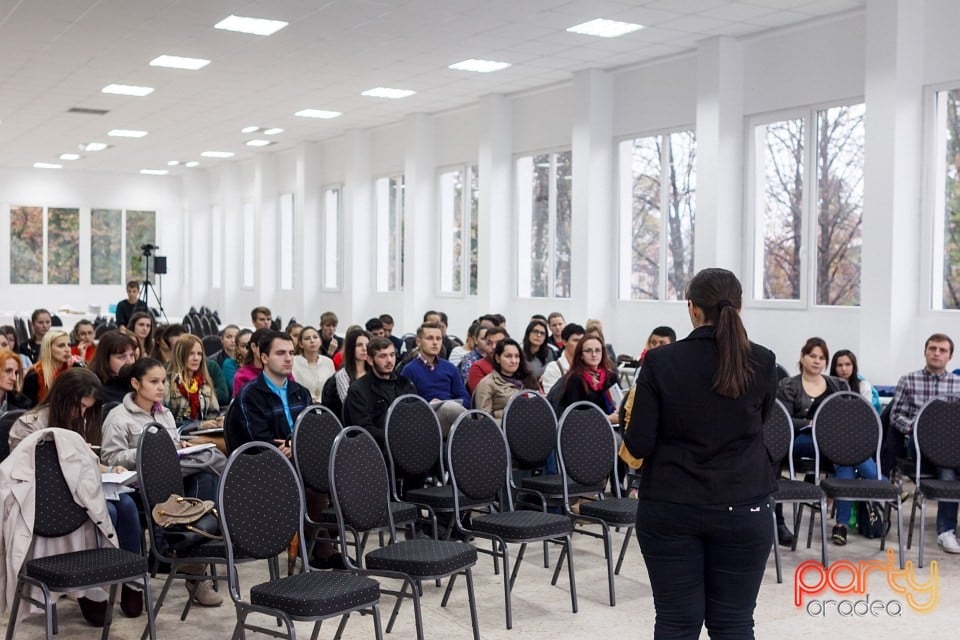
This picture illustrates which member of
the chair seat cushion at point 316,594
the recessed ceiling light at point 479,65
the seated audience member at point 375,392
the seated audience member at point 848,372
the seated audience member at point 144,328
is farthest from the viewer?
the recessed ceiling light at point 479,65

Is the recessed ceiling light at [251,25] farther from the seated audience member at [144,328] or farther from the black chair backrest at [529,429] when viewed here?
the black chair backrest at [529,429]

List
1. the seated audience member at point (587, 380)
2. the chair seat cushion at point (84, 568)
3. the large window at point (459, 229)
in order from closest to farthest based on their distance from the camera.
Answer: the chair seat cushion at point (84, 568) → the seated audience member at point (587, 380) → the large window at point (459, 229)

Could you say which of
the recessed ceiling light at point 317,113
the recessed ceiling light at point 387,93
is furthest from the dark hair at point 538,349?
the recessed ceiling light at point 317,113

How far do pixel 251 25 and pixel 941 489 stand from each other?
7.52m

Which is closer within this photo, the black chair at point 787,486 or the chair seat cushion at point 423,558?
the chair seat cushion at point 423,558

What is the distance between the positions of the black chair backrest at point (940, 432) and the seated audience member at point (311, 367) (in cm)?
434

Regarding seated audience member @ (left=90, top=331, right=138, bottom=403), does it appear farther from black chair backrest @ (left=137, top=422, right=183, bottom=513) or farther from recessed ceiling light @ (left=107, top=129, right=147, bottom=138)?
recessed ceiling light @ (left=107, top=129, right=147, bottom=138)

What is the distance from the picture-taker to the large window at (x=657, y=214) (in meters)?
11.8

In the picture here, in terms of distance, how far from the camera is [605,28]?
1032cm

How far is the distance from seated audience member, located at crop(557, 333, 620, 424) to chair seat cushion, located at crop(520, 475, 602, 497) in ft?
2.72

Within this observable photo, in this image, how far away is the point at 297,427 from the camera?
5.20m

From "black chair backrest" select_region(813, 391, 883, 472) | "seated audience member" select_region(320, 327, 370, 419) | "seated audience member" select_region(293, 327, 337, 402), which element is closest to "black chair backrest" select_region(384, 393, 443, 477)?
"seated audience member" select_region(320, 327, 370, 419)

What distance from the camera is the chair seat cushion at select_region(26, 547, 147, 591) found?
13.1 ft

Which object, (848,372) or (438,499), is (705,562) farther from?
(848,372)
